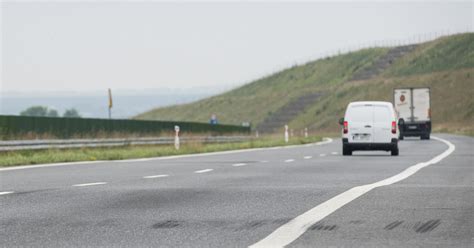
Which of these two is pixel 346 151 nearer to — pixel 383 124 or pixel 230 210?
pixel 383 124

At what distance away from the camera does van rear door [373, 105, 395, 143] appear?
30594 mm

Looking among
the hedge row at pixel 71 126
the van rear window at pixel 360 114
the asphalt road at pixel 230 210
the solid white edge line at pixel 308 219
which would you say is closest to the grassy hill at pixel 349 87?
the hedge row at pixel 71 126

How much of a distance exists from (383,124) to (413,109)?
31.1m

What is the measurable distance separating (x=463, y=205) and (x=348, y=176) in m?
6.25

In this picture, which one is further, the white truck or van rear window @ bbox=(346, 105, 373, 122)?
the white truck

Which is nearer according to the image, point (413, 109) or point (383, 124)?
point (383, 124)

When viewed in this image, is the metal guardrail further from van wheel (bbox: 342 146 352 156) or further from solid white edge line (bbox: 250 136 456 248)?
solid white edge line (bbox: 250 136 456 248)

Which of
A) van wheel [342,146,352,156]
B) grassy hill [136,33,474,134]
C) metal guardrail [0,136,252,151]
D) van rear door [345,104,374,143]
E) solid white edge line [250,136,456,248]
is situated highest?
grassy hill [136,33,474,134]

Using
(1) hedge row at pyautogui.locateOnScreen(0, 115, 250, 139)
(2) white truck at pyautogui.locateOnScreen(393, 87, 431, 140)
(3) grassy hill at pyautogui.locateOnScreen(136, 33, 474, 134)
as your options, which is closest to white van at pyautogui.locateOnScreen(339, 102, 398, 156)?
(1) hedge row at pyautogui.locateOnScreen(0, 115, 250, 139)

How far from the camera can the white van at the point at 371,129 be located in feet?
100

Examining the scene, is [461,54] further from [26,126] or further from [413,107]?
[26,126]

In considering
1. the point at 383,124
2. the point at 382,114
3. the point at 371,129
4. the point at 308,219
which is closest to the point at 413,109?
the point at 382,114

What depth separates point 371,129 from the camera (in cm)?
3067

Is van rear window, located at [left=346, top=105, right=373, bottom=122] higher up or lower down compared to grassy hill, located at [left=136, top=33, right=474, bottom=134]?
lower down
